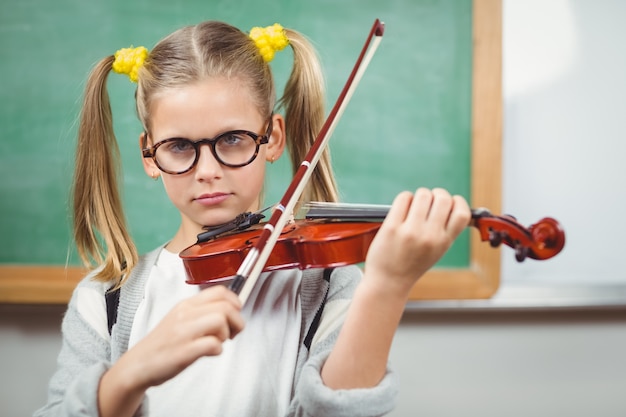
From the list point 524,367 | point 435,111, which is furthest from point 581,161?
point 524,367

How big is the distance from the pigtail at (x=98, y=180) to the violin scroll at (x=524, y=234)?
0.53 metres

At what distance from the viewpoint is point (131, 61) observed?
87 centimetres

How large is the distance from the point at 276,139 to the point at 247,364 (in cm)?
32

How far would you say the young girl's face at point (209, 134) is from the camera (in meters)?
0.76

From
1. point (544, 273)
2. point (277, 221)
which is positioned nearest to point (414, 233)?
point (277, 221)

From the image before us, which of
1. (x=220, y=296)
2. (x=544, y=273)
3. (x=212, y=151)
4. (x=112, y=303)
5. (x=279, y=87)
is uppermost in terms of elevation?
(x=279, y=87)

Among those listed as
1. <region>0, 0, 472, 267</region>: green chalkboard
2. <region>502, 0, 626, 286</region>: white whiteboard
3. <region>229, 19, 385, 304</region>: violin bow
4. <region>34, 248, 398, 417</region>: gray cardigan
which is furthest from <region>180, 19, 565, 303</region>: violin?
<region>502, 0, 626, 286</region>: white whiteboard

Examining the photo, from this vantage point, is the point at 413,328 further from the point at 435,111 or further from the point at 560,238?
the point at 560,238

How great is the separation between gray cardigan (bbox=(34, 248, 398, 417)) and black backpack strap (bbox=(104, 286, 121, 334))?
13 mm

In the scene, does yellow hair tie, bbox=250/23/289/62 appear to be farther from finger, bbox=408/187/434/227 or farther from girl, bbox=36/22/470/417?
finger, bbox=408/187/434/227

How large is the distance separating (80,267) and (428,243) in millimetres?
905

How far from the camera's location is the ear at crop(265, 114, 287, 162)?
2.82 feet

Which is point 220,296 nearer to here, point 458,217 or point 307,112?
point 458,217

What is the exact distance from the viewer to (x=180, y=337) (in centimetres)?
53
